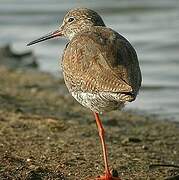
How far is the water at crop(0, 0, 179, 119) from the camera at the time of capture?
11164 mm

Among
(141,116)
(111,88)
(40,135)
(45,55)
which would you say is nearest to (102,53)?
(111,88)

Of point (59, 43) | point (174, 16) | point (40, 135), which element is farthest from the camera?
Answer: point (174, 16)

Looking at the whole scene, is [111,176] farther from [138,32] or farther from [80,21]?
[138,32]

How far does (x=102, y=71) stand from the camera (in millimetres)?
6379

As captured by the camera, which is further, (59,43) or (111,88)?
(59,43)

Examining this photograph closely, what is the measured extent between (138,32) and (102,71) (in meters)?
8.56

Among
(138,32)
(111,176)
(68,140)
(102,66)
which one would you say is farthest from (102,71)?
(138,32)

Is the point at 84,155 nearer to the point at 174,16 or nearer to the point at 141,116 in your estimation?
the point at 141,116

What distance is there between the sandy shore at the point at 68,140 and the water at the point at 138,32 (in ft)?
3.47

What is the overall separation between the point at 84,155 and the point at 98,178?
2.59 feet

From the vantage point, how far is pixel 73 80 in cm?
688

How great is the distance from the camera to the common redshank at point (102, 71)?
6.23 meters

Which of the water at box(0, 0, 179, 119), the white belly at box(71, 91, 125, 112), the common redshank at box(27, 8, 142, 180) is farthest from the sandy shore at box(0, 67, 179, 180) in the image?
the water at box(0, 0, 179, 119)

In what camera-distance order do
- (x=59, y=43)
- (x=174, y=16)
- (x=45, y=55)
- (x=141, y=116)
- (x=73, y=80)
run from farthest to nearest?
(x=174, y=16), (x=59, y=43), (x=45, y=55), (x=141, y=116), (x=73, y=80)
